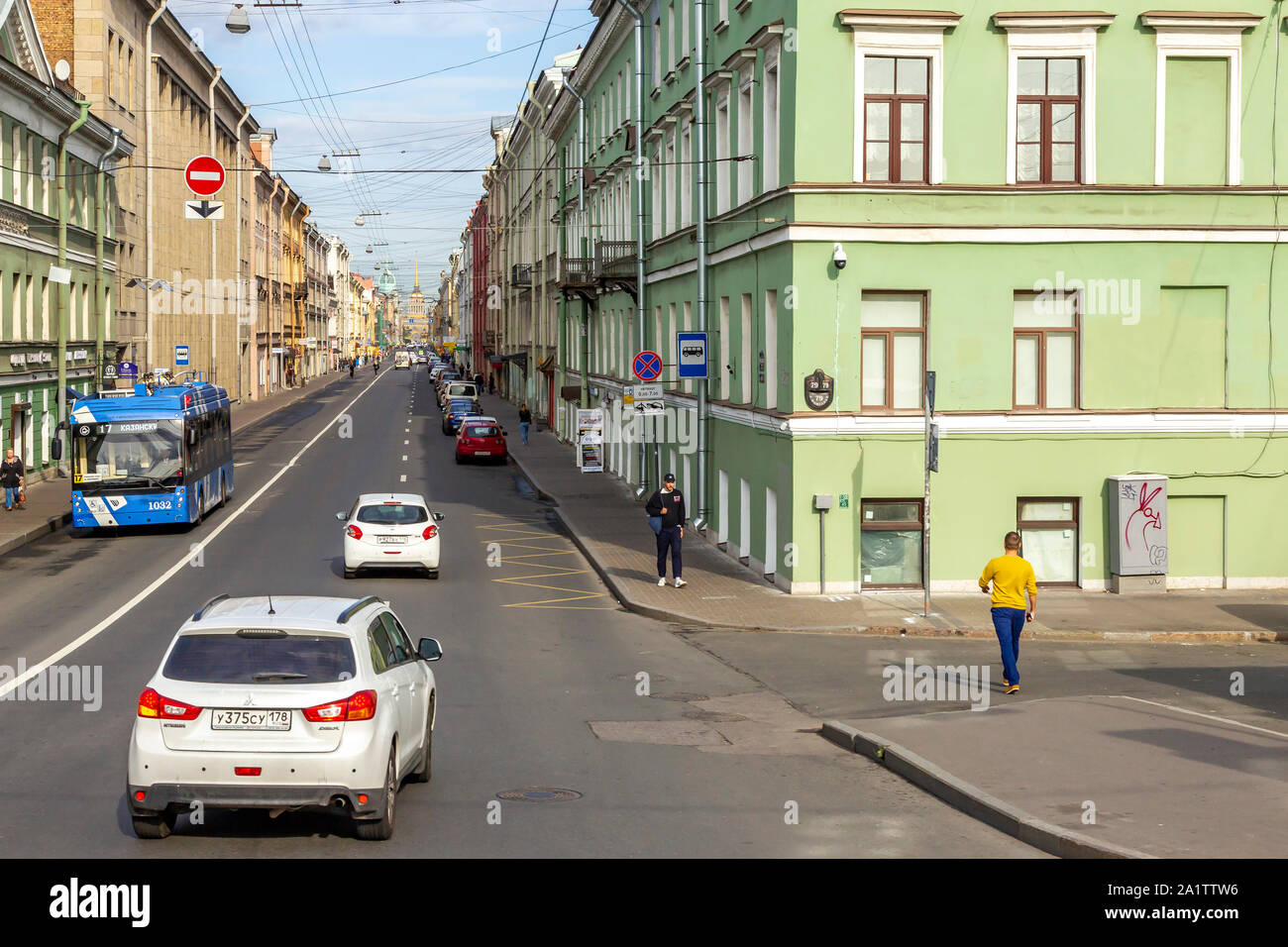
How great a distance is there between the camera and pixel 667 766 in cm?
1255

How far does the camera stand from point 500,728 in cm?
1409

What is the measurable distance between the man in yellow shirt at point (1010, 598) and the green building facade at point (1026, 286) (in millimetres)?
7004

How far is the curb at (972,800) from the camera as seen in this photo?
9.34 metres

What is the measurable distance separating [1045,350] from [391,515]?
1117 cm

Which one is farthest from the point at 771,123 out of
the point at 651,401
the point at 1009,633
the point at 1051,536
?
the point at 1009,633

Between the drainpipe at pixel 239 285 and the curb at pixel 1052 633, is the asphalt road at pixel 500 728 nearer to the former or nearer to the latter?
the curb at pixel 1052 633

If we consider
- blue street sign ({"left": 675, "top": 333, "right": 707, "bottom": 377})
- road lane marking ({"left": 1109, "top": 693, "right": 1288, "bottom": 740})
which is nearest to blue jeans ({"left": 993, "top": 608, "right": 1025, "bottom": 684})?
road lane marking ({"left": 1109, "top": 693, "right": 1288, "bottom": 740})

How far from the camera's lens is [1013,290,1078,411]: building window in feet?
78.5

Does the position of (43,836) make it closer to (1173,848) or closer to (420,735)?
(420,735)

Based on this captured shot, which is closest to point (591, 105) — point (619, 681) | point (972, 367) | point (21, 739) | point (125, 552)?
point (125, 552)

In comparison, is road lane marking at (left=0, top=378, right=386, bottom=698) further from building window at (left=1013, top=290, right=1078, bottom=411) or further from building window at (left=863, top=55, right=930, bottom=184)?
building window at (left=1013, top=290, right=1078, bottom=411)

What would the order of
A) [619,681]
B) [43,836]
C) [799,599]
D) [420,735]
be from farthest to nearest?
[799,599], [619,681], [420,735], [43,836]

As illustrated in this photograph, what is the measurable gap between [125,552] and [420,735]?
20177 mm

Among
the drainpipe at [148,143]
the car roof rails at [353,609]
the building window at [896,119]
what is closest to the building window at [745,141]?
the building window at [896,119]
